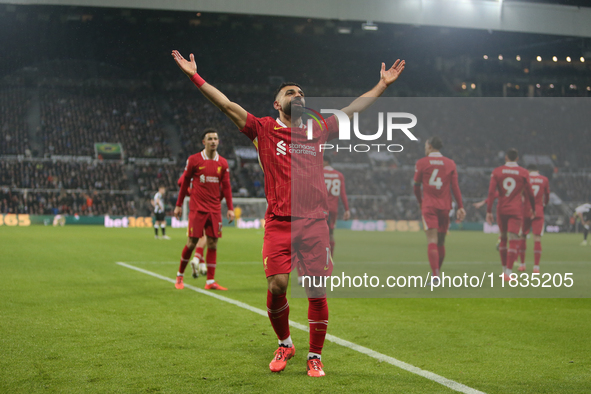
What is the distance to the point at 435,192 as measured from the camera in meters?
9.13

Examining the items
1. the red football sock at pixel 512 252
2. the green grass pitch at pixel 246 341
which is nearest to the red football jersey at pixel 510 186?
the red football sock at pixel 512 252

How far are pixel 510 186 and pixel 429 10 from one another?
1712 cm

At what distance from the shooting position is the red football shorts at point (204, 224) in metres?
8.86

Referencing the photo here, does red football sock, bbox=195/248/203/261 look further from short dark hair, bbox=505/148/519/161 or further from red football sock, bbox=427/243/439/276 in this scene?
short dark hair, bbox=505/148/519/161

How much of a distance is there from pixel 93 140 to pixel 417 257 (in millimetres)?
31853

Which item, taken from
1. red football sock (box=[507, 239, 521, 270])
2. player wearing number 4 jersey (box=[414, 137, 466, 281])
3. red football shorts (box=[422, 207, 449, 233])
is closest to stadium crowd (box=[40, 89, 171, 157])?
red football sock (box=[507, 239, 521, 270])

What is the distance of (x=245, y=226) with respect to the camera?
32.7 meters

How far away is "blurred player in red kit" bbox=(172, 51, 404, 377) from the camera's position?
4328mm

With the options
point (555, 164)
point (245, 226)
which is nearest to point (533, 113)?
point (555, 164)

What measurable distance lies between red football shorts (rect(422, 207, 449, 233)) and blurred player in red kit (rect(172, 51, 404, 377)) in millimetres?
4865

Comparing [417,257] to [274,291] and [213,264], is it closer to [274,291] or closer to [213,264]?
[213,264]

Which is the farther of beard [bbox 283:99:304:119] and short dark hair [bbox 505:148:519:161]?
short dark hair [bbox 505:148:519:161]

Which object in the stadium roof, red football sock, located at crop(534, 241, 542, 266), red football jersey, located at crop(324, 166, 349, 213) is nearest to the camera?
red football jersey, located at crop(324, 166, 349, 213)

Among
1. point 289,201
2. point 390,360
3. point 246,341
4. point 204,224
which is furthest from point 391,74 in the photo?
point 204,224
